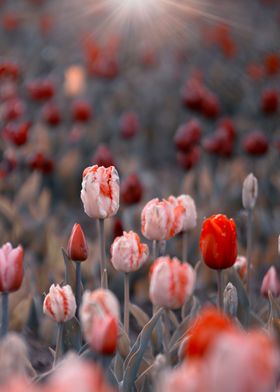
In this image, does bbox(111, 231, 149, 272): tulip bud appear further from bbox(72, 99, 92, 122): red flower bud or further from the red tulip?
bbox(72, 99, 92, 122): red flower bud

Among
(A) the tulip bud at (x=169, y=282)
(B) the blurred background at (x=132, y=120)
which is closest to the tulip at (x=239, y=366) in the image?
(A) the tulip bud at (x=169, y=282)

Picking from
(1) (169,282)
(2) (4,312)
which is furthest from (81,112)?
(1) (169,282)

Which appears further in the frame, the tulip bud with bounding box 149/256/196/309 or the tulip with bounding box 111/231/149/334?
the tulip with bounding box 111/231/149/334

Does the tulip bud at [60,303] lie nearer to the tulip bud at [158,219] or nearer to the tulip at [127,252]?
the tulip at [127,252]

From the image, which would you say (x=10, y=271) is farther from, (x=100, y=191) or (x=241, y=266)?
(x=241, y=266)

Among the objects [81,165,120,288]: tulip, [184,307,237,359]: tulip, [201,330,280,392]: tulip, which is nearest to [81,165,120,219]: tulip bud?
[81,165,120,288]: tulip

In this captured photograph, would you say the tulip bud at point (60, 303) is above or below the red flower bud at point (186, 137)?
below
